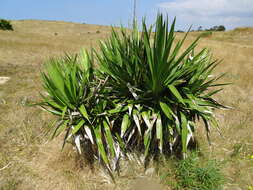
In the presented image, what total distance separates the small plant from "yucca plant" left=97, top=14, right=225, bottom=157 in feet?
1.49

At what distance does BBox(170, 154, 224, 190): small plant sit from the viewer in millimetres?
2229

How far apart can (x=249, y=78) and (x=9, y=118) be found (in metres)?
8.88

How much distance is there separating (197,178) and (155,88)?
52.1 inches

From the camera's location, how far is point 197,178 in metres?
2.29

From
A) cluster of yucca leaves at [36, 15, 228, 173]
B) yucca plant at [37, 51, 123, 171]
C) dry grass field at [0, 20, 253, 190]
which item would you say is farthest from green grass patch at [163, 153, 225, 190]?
yucca plant at [37, 51, 123, 171]

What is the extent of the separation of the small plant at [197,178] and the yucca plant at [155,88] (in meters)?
0.46

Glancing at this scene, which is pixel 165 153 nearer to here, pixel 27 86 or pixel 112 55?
pixel 112 55

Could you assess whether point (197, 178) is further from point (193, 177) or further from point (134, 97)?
point (134, 97)

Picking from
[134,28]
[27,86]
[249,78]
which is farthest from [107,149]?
[249,78]

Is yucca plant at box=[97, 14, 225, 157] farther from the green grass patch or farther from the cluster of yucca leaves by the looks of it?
the green grass patch

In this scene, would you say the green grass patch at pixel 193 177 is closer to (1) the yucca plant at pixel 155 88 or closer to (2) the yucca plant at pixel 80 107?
(1) the yucca plant at pixel 155 88

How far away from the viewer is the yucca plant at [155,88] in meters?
2.01

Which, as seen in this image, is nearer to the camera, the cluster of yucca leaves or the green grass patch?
the cluster of yucca leaves

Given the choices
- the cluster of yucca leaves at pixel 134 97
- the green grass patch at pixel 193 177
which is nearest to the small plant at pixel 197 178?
the green grass patch at pixel 193 177
